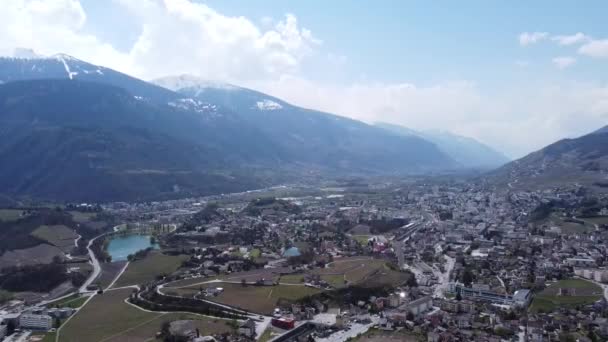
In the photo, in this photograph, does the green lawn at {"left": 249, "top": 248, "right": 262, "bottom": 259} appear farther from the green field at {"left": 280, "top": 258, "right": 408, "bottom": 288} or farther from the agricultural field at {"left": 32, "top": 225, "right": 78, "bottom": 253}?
the agricultural field at {"left": 32, "top": 225, "right": 78, "bottom": 253}

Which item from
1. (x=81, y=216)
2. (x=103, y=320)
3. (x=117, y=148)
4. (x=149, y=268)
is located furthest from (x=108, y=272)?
(x=117, y=148)

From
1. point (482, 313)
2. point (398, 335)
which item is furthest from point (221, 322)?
point (482, 313)

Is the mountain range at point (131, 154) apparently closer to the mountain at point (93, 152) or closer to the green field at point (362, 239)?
A: the mountain at point (93, 152)

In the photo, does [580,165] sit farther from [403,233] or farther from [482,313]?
[482,313]

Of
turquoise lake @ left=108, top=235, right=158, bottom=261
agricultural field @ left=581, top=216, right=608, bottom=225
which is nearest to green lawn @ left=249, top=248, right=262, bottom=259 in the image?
turquoise lake @ left=108, top=235, right=158, bottom=261

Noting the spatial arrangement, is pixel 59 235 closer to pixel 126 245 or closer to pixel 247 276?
pixel 126 245

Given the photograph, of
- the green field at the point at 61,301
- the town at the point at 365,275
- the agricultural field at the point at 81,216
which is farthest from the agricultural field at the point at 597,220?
the agricultural field at the point at 81,216
